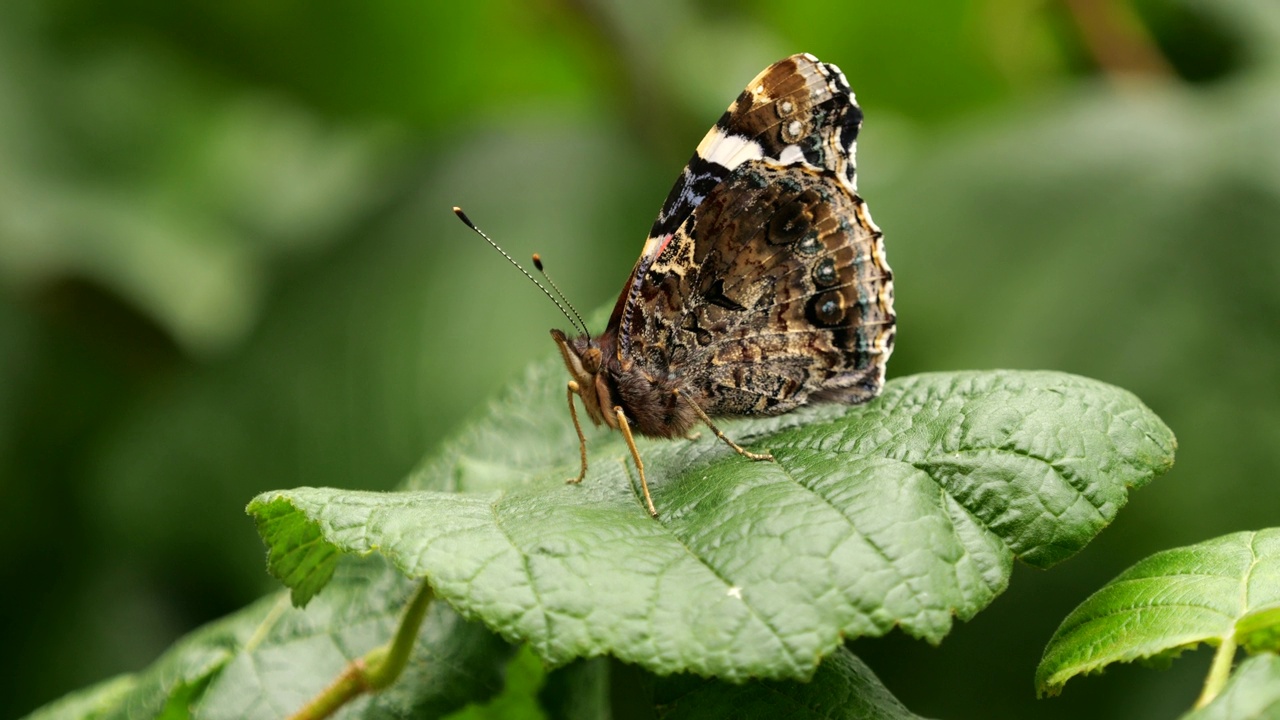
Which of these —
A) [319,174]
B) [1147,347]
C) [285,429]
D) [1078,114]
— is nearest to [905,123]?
[1078,114]

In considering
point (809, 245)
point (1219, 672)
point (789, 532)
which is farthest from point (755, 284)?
point (1219, 672)

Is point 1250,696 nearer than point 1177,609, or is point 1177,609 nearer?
point 1250,696

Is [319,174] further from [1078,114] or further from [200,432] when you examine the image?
[1078,114]

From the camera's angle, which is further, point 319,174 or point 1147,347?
point 319,174

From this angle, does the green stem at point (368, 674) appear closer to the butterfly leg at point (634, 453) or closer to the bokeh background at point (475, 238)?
the butterfly leg at point (634, 453)

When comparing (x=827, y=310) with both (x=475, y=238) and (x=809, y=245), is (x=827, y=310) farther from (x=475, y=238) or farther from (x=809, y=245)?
(x=475, y=238)

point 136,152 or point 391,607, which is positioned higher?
point 136,152

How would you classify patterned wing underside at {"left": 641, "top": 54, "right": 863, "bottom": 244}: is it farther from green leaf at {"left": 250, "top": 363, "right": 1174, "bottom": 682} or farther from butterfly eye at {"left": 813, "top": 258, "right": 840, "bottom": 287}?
green leaf at {"left": 250, "top": 363, "right": 1174, "bottom": 682}
